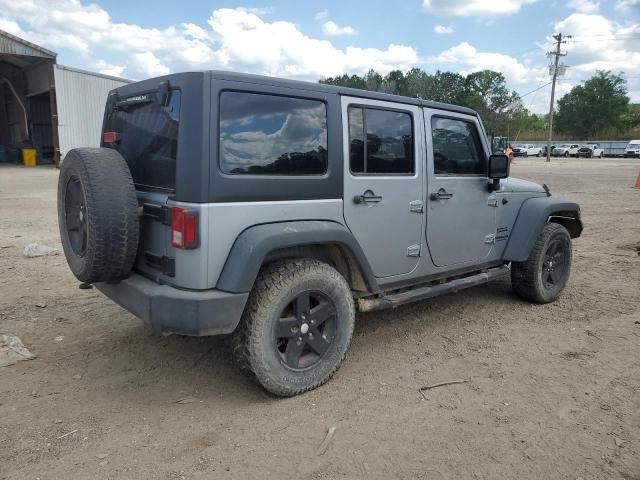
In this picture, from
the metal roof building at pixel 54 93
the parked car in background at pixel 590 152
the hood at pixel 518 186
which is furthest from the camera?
the parked car in background at pixel 590 152

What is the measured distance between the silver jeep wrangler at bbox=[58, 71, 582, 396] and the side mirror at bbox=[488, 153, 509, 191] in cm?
49

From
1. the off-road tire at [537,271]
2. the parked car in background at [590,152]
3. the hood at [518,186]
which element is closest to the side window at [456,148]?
the hood at [518,186]

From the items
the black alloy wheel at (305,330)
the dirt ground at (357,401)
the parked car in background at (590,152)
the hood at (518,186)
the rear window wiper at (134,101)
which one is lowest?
the dirt ground at (357,401)

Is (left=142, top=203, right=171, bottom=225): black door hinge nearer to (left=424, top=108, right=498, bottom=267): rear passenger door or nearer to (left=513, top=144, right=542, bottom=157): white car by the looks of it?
(left=424, top=108, right=498, bottom=267): rear passenger door

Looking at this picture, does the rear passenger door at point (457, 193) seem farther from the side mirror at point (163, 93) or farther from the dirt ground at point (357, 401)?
the side mirror at point (163, 93)

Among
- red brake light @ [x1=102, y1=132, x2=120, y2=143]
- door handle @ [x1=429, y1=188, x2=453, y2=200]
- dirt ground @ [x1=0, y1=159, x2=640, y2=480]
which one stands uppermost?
red brake light @ [x1=102, y1=132, x2=120, y2=143]

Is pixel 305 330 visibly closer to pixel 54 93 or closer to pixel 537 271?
pixel 537 271

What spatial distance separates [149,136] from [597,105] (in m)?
87.4

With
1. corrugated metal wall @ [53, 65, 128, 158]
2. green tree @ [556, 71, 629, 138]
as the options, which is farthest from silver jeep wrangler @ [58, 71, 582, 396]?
green tree @ [556, 71, 629, 138]

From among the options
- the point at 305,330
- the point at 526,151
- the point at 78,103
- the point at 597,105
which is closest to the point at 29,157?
the point at 78,103

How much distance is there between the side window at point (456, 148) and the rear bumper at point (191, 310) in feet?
6.92

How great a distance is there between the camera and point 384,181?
3.66 meters

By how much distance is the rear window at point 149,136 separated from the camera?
2936 mm

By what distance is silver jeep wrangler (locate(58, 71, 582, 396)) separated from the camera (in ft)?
9.27
